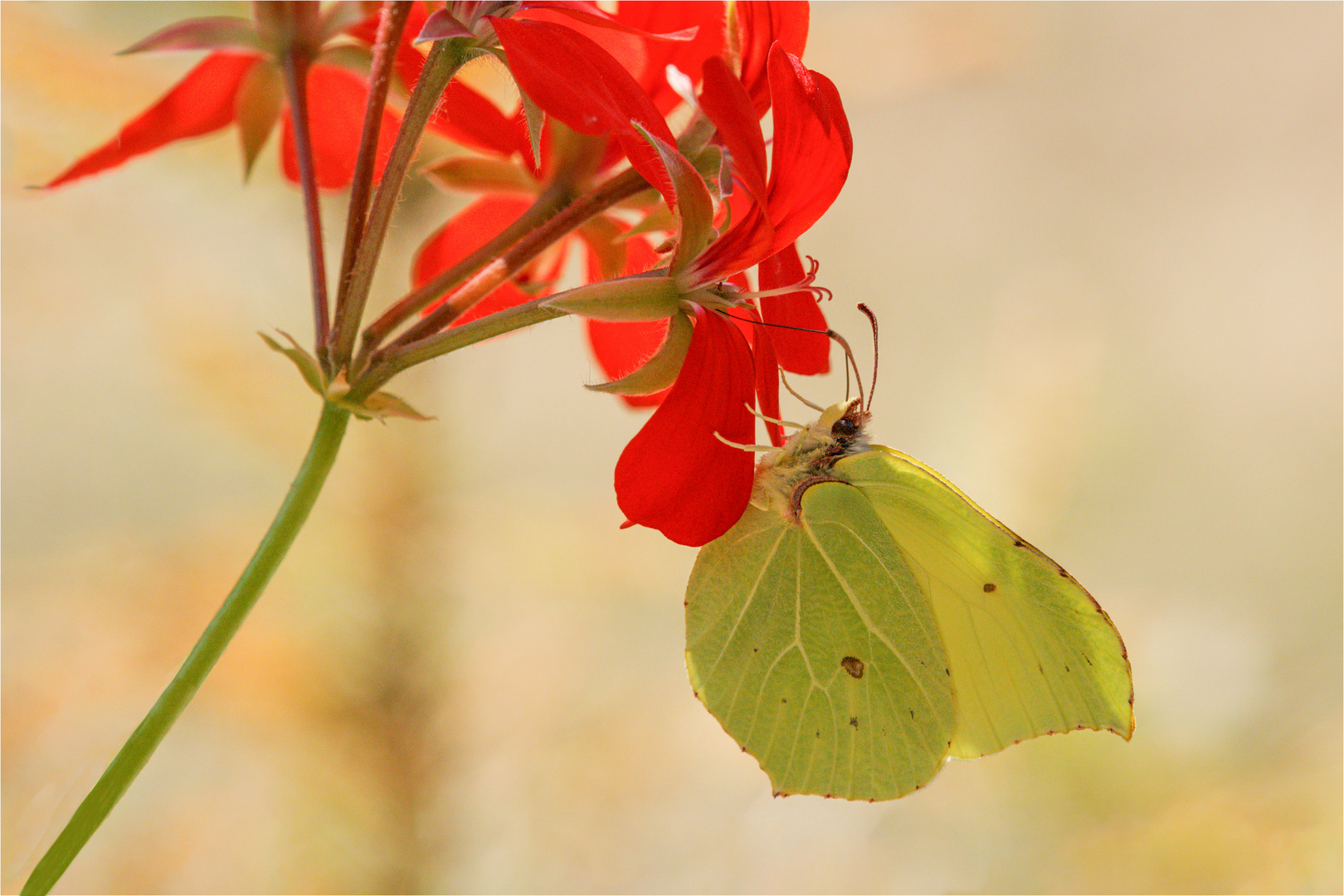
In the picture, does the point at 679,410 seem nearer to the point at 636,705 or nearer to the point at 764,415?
the point at 764,415

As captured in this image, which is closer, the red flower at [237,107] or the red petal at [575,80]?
the red petal at [575,80]

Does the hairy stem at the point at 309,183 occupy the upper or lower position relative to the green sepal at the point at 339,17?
lower

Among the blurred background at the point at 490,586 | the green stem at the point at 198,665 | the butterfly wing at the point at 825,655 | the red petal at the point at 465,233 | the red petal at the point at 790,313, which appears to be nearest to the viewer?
the green stem at the point at 198,665

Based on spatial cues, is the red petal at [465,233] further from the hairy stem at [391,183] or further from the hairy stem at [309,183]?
the hairy stem at [391,183]

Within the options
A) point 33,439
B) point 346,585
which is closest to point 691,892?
point 346,585

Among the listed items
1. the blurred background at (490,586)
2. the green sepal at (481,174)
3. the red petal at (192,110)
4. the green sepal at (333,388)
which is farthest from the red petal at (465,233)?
the blurred background at (490,586)

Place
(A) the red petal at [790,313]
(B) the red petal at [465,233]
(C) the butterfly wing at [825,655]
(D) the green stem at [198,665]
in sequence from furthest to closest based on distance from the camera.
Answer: (B) the red petal at [465,233] < (C) the butterfly wing at [825,655] < (A) the red petal at [790,313] < (D) the green stem at [198,665]

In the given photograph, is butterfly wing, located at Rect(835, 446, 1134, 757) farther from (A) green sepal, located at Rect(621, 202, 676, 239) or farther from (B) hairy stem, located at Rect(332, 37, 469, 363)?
(B) hairy stem, located at Rect(332, 37, 469, 363)
